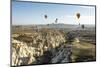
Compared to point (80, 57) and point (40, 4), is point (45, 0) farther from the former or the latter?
point (80, 57)

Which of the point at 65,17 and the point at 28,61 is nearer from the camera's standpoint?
the point at 28,61

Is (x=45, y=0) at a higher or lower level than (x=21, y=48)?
higher

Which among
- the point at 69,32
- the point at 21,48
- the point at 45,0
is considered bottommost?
the point at 21,48

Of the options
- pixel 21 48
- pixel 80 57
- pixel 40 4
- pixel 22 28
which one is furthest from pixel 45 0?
pixel 80 57

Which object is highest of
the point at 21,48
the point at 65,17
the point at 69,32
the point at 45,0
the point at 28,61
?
the point at 45,0

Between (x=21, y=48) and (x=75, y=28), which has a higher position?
(x=75, y=28)
